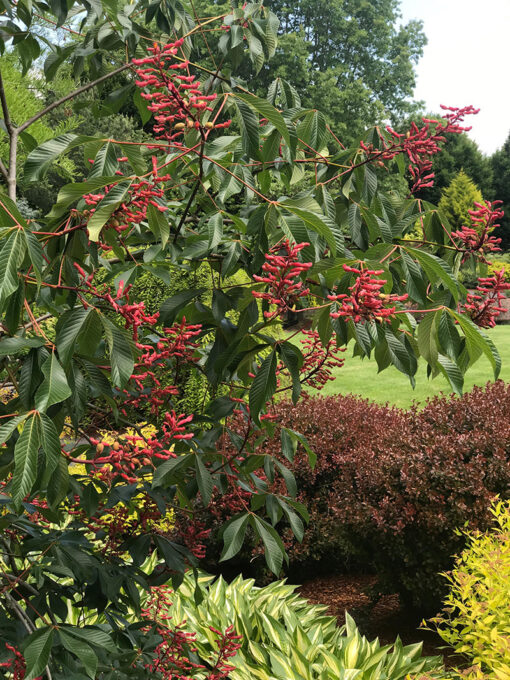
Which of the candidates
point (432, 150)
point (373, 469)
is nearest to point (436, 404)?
point (373, 469)

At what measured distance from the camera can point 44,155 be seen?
1448 millimetres

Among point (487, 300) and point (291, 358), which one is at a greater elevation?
point (487, 300)

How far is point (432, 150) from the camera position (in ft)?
5.73

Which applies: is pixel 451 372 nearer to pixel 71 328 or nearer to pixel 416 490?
pixel 71 328

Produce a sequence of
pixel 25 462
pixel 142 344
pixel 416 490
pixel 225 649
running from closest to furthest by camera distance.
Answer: pixel 25 462, pixel 142 344, pixel 225 649, pixel 416 490

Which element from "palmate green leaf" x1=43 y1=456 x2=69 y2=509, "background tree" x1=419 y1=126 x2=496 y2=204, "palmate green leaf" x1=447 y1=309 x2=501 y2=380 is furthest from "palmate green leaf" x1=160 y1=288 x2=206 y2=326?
"background tree" x1=419 y1=126 x2=496 y2=204

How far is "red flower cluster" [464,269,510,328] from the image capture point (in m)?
1.54

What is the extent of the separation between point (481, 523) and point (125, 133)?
57.6 feet

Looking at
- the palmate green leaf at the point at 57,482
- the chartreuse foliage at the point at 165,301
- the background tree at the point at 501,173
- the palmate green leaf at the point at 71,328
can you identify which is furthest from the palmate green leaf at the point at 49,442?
the background tree at the point at 501,173

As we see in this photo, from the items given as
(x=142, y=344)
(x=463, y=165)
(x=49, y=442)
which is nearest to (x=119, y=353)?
(x=49, y=442)

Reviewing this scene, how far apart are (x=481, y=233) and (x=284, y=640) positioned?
257 cm

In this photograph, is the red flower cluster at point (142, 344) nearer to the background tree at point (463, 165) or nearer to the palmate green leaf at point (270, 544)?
the palmate green leaf at point (270, 544)

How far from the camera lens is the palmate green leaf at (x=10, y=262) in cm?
110

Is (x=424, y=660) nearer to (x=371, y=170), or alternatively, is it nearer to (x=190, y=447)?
(x=190, y=447)
